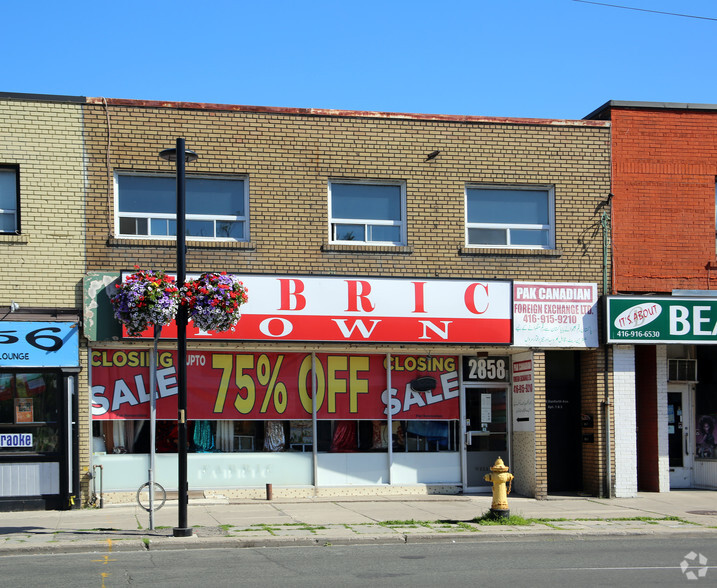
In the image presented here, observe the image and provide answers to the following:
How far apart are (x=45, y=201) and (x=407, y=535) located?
28.5ft

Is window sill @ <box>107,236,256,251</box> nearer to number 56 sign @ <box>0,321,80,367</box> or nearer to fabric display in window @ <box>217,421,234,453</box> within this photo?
number 56 sign @ <box>0,321,80,367</box>

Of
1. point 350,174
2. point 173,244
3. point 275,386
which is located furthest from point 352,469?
point 350,174

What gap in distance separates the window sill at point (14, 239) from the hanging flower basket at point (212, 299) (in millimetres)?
4384

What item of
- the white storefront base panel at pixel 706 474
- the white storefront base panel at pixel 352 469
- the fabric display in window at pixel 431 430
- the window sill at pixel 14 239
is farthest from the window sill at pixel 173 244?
the white storefront base panel at pixel 706 474

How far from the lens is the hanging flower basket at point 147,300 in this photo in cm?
1296

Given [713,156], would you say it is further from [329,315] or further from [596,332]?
[329,315]

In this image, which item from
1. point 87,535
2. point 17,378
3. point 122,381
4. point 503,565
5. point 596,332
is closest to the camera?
point 503,565

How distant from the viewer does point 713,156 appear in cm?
1867

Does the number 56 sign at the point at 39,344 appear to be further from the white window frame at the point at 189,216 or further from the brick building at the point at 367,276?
the white window frame at the point at 189,216

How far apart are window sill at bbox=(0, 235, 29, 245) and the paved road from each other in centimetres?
644

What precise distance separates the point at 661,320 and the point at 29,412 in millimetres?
11841

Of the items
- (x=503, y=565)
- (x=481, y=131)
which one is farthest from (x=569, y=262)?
(x=503, y=565)

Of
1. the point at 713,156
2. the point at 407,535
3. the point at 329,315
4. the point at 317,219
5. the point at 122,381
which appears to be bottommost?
the point at 407,535

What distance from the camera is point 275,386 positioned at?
17.4 meters
